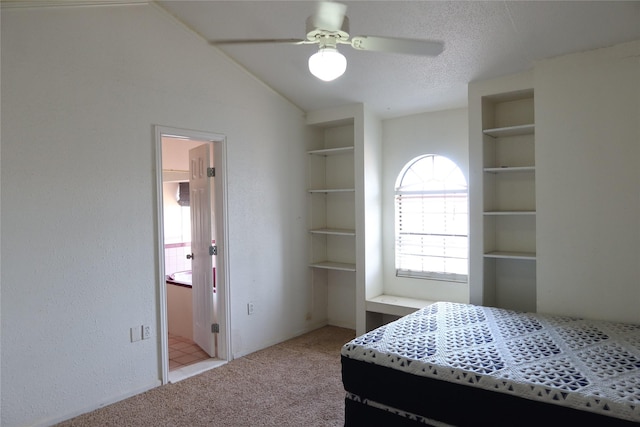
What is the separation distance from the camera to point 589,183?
114 inches

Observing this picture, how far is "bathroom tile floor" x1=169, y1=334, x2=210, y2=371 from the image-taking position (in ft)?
12.5

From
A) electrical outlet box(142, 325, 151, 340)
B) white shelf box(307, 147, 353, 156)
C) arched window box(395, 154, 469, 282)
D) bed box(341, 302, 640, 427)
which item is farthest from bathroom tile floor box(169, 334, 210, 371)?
white shelf box(307, 147, 353, 156)

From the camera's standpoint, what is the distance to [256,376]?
3432 mm

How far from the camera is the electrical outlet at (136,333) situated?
123 inches

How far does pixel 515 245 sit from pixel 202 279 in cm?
294

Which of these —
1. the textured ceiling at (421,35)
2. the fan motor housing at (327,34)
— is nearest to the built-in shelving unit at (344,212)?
the textured ceiling at (421,35)

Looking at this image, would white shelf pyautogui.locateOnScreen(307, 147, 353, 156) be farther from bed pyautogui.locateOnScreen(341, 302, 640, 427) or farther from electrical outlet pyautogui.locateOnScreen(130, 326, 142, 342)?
electrical outlet pyautogui.locateOnScreen(130, 326, 142, 342)

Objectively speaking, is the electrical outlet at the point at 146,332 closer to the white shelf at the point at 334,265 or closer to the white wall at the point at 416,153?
the white shelf at the point at 334,265

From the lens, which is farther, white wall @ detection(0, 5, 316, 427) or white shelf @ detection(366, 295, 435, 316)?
white shelf @ detection(366, 295, 435, 316)

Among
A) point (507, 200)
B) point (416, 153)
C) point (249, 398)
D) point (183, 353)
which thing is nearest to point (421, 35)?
point (416, 153)

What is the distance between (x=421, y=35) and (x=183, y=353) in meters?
3.59

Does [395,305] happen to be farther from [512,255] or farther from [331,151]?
[331,151]

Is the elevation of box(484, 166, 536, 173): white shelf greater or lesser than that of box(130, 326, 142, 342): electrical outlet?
greater

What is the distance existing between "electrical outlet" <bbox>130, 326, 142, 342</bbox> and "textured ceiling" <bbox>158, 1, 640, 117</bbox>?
8.09ft
